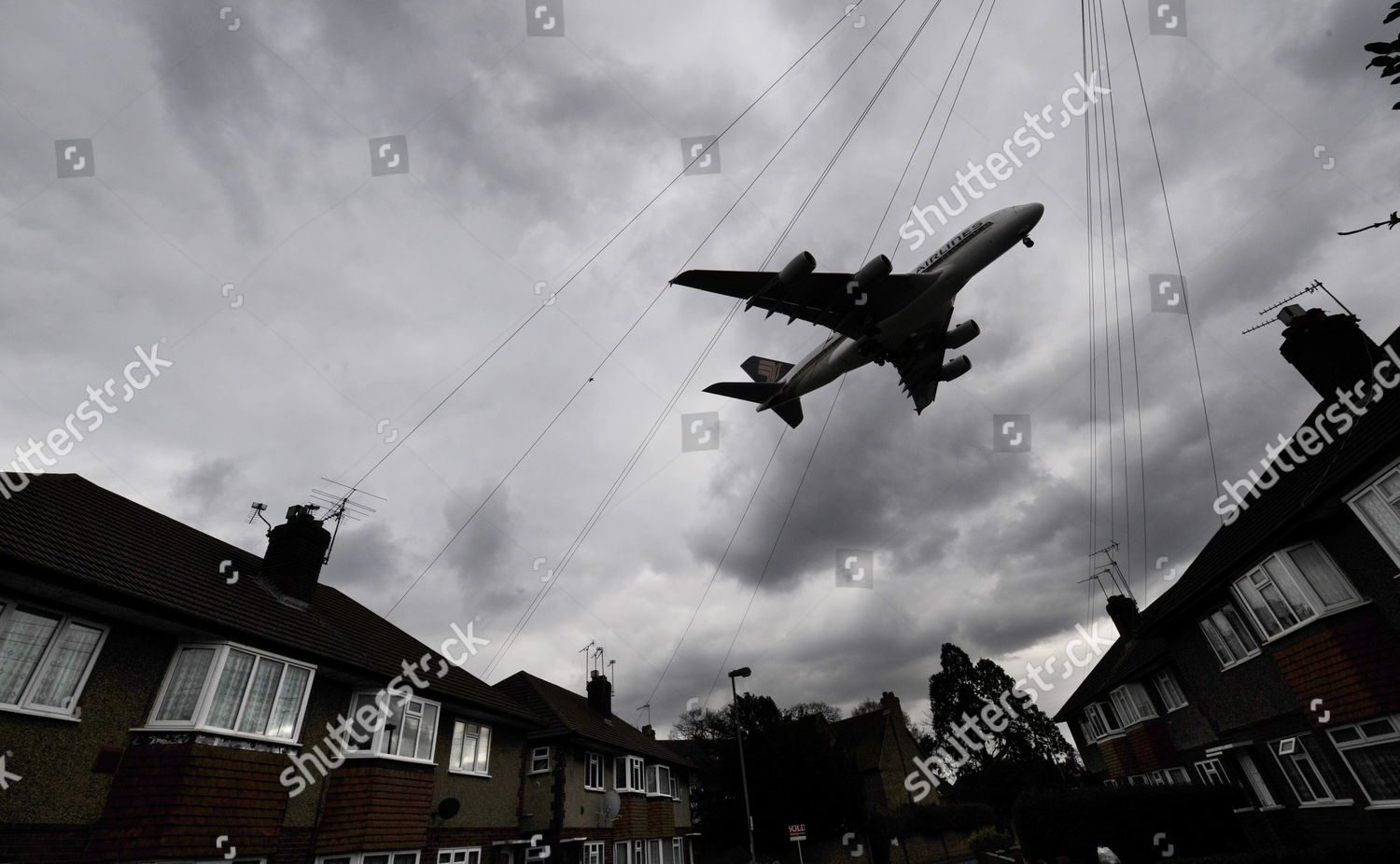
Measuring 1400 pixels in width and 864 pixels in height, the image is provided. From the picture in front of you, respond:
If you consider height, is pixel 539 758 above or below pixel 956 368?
below

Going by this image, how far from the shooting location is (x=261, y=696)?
38.2 feet

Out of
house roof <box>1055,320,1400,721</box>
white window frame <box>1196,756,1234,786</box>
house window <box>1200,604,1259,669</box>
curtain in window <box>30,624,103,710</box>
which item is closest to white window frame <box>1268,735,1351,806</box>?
house window <box>1200,604,1259,669</box>

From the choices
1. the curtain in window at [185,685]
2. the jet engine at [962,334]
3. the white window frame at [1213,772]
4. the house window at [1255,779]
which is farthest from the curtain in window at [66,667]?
the white window frame at [1213,772]

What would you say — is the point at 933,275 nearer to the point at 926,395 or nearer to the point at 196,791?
the point at 926,395

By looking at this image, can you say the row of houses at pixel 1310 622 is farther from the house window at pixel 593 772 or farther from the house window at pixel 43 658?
the house window at pixel 43 658

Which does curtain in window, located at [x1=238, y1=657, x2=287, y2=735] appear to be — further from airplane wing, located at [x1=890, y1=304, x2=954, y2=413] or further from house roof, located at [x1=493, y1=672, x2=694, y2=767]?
airplane wing, located at [x1=890, y1=304, x2=954, y2=413]

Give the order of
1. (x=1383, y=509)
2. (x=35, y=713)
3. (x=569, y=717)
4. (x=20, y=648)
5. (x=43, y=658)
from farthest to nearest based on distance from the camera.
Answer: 1. (x=569, y=717)
2. (x=1383, y=509)
3. (x=43, y=658)
4. (x=20, y=648)
5. (x=35, y=713)

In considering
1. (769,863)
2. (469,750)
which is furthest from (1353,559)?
(769,863)

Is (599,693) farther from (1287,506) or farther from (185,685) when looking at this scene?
(1287,506)

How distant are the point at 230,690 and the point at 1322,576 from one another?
877 inches

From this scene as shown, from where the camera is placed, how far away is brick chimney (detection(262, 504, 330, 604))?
1526 centimetres

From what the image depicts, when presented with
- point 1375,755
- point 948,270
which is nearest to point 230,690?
point 948,270

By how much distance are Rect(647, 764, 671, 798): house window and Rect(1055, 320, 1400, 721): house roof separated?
21356 millimetres

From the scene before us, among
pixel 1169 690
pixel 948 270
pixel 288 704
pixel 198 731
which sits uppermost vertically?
pixel 948 270
